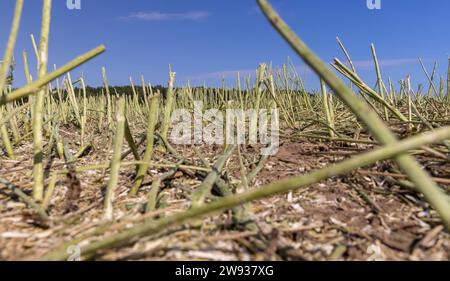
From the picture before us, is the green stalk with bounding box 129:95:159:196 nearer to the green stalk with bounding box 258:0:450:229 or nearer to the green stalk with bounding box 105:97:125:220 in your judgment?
the green stalk with bounding box 105:97:125:220

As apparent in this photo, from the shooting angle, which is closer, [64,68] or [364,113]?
[364,113]

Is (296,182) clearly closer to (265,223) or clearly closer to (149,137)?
(265,223)

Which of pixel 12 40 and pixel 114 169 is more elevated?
pixel 12 40

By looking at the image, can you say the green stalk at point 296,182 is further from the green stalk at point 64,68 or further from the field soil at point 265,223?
the green stalk at point 64,68

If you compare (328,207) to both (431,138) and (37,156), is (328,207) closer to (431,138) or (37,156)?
(431,138)

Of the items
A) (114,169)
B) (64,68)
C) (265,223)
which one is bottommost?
(265,223)

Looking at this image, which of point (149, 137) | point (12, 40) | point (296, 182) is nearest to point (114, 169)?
point (149, 137)

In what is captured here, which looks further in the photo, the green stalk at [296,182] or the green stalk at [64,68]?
the green stalk at [64,68]

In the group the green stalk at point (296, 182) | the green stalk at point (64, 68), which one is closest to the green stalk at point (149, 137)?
the green stalk at point (64, 68)

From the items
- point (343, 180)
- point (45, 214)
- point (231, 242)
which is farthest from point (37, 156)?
point (343, 180)

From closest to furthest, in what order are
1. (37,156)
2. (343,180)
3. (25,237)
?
(25,237)
(37,156)
(343,180)

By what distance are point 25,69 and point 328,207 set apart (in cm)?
133

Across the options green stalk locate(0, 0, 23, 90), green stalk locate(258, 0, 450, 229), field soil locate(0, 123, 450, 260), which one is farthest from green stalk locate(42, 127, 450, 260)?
green stalk locate(0, 0, 23, 90)
